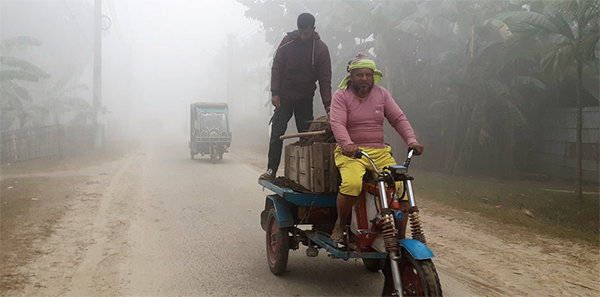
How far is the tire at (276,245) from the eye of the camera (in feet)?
15.7

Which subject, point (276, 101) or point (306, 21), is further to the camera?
point (276, 101)

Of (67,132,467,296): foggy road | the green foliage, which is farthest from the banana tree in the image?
the green foliage

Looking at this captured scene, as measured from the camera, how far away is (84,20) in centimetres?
3875

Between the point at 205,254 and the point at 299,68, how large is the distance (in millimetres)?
2636

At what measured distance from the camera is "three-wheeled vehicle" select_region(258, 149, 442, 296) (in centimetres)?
338

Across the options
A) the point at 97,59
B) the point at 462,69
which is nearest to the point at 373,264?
the point at 462,69

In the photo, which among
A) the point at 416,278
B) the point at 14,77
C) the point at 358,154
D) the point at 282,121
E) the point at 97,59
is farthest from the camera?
the point at 97,59

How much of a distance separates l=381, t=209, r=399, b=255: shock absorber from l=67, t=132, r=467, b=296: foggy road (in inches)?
46.2

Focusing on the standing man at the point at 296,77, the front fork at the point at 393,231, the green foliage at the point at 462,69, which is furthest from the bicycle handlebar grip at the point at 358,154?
the green foliage at the point at 462,69

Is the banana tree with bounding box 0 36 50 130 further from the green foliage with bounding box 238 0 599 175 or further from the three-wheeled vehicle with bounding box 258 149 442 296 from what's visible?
the three-wheeled vehicle with bounding box 258 149 442 296

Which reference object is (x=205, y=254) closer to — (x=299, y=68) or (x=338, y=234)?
(x=338, y=234)

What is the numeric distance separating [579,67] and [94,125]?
22634 millimetres

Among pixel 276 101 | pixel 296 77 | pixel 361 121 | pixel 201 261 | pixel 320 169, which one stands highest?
pixel 296 77

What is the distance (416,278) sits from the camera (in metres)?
3.37
